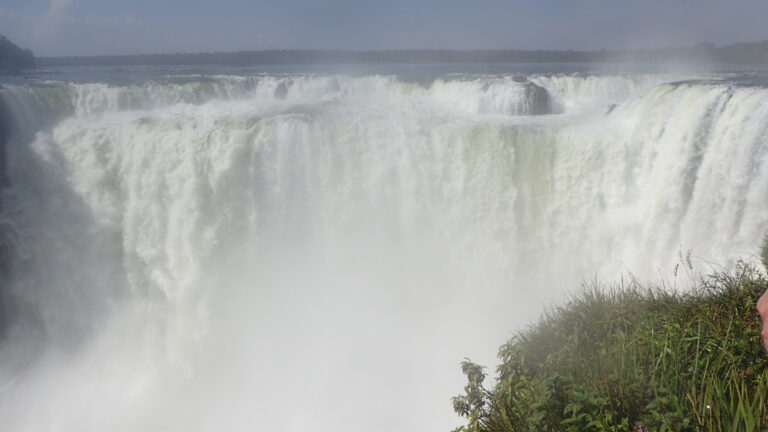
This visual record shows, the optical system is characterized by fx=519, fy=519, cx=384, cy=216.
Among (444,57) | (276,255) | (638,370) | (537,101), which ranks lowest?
(638,370)

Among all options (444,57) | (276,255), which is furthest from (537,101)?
(444,57)

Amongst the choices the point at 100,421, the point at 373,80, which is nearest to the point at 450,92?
the point at 373,80

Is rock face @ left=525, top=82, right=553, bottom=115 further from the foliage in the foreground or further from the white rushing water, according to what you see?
the foliage in the foreground

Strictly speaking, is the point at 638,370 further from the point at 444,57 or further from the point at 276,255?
the point at 444,57

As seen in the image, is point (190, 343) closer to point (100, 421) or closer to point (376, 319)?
point (100, 421)

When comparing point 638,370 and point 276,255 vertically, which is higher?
point 276,255

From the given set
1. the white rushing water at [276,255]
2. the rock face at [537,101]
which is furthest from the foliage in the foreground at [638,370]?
the rock face at [537,101]

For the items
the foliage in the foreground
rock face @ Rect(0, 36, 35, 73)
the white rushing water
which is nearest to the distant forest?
rock face @ Rect(0, 36, 35, 73)
